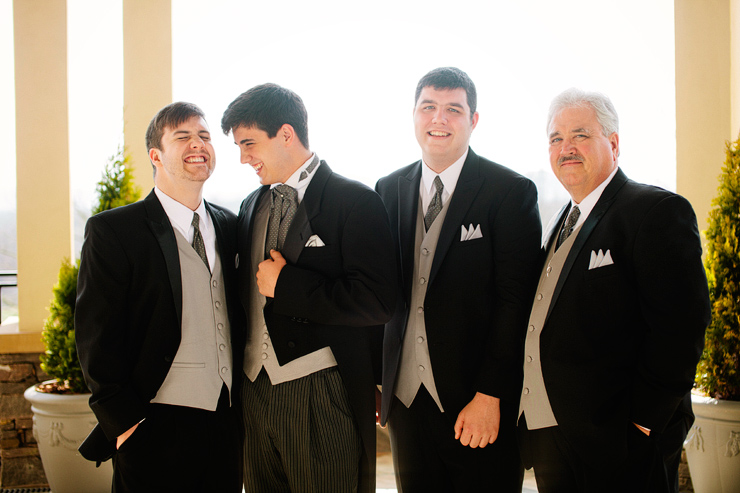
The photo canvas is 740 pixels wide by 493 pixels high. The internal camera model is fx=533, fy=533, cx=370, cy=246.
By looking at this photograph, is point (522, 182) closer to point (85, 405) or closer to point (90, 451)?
point (90, 451)

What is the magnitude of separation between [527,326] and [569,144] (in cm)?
64

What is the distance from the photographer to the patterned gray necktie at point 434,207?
1921 mm

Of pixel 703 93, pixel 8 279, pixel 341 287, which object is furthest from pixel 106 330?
pixel 703 93

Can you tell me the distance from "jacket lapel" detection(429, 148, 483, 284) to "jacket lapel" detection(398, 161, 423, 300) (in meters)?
0.14

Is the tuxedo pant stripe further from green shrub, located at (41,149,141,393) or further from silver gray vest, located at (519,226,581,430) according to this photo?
green shrub, located at (41,149,141,393)

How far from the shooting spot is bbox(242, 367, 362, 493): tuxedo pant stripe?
5.54 feet

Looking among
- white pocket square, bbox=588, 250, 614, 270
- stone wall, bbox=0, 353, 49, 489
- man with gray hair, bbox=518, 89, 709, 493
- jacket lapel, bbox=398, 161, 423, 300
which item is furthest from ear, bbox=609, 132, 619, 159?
stone wall, bbox=0, 353, 49, 489

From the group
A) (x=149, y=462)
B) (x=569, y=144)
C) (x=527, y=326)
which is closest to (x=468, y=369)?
(x=527, y=326)

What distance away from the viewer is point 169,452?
1747mm

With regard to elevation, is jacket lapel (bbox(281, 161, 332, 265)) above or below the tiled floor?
above

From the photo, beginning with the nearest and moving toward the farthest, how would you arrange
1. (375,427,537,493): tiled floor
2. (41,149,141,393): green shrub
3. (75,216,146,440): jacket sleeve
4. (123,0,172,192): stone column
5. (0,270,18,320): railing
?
(75,216,146,440): jacket sleeve → (41,149,141,393): green shrub → (375,427,537,493): tiled floor → (123,0,172,192): stone column → (0,270,18,320): railing

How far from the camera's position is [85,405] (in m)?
3.03

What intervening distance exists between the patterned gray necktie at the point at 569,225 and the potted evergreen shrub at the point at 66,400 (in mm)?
2577

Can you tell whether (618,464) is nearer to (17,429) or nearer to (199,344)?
(199,344)
